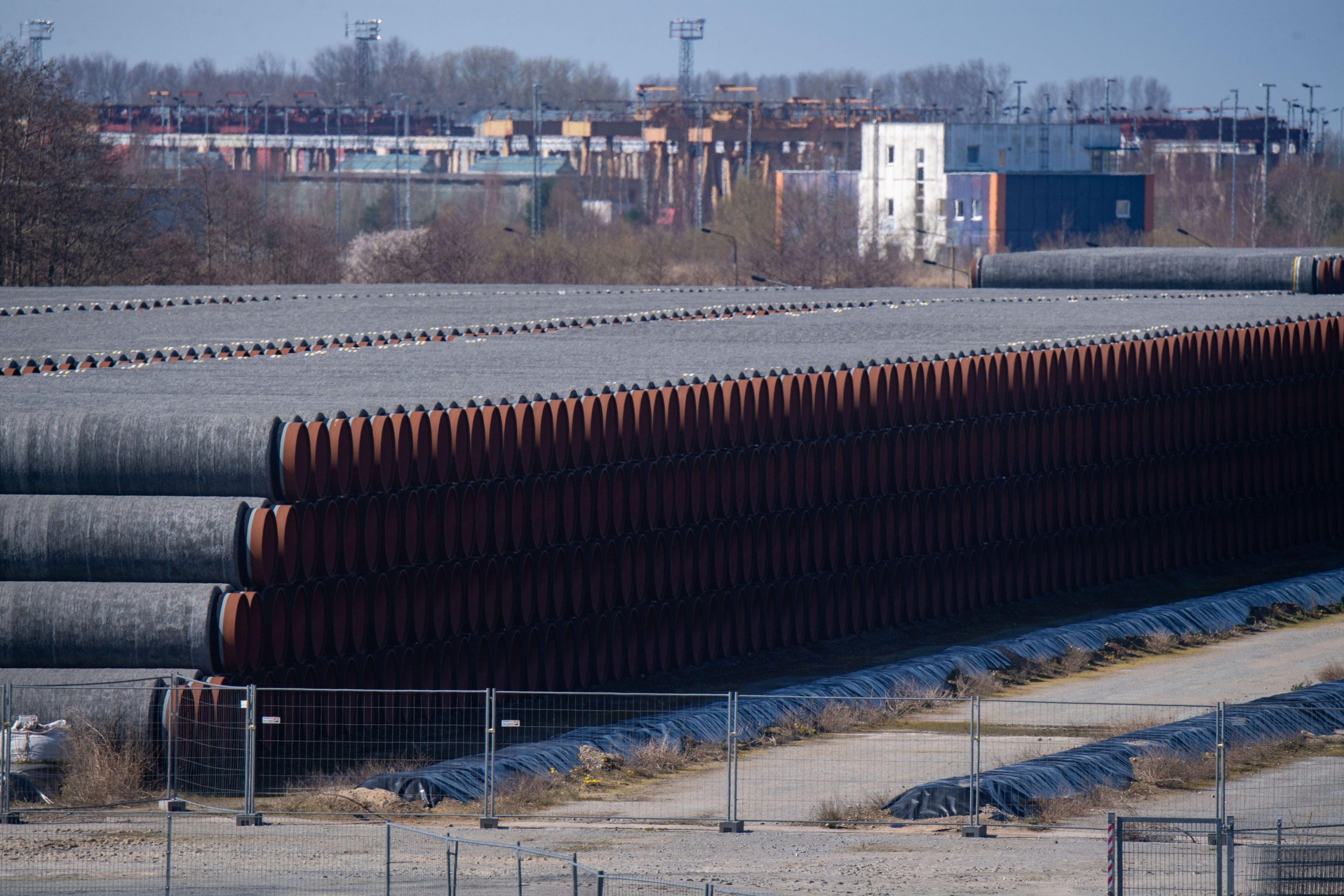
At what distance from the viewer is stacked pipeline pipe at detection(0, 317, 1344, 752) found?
21062 mm

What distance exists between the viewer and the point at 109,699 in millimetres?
20297

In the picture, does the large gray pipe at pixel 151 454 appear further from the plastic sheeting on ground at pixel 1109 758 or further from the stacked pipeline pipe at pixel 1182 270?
the stacked pipeline pipe at pixel 1182 270

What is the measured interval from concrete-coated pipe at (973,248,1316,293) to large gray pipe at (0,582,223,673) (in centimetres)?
3812

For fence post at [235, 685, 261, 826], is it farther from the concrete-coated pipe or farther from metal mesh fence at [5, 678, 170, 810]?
the concrete-coated pipe

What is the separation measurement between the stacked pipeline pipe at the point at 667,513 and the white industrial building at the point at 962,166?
80.8 meters

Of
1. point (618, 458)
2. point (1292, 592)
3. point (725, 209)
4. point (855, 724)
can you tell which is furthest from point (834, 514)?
point (725, 209)

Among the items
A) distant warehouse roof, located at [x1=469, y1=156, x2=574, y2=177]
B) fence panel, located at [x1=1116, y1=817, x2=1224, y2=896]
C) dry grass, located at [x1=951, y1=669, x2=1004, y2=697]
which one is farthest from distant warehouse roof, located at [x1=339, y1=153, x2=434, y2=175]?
fence panel, located at [x1=1116, y1=817, x2=1224, y2=896]

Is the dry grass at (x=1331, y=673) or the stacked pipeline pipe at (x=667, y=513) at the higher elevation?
the stacked pipeline pipe at (x=667, y=513)

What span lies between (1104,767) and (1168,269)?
35.6m

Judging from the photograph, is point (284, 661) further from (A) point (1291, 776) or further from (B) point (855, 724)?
(A) point (1291, 776)

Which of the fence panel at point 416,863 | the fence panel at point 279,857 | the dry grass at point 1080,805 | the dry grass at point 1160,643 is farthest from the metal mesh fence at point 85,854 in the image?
the dry grass at point 1160,643

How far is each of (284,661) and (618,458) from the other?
6834 mm

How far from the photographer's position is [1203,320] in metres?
40.9

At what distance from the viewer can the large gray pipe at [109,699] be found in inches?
795
